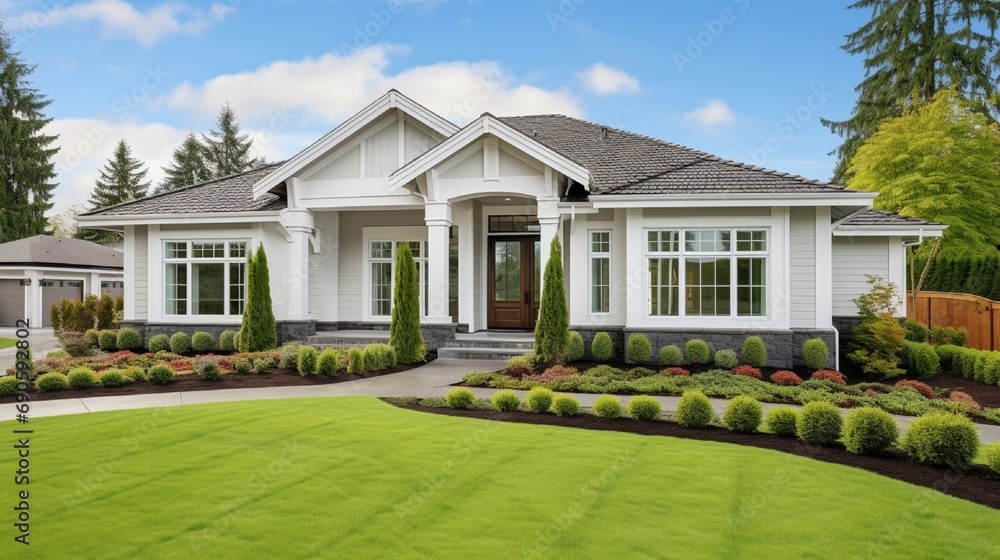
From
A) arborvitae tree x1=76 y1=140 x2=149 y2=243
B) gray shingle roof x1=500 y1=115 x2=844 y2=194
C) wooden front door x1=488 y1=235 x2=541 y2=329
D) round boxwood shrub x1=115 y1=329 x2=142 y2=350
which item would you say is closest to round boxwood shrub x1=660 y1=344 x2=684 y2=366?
gray shingle roof x1=500 y1=115 x2=844 y2=194

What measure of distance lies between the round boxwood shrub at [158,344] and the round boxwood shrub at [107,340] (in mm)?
1141

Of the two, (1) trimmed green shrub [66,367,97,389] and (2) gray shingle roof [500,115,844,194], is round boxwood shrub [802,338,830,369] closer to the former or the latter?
(2) gray shingle roof [500,115,844,194]

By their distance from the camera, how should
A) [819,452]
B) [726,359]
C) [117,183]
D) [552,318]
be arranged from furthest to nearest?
[117,183]
[726,359]
[552,318]
[819,452]

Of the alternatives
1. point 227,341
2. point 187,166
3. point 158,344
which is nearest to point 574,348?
point 227,341

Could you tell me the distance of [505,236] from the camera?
614 inches

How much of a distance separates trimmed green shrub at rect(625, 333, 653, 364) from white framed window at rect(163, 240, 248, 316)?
9460 millimetres

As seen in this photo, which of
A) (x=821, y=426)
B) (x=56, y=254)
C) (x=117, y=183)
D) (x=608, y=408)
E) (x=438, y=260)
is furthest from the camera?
(x=117, y=183)

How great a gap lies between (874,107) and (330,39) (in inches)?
988

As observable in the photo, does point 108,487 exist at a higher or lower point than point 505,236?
lower

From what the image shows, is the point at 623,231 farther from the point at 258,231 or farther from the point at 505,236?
the point at 258,231

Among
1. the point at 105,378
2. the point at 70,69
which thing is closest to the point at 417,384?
the point at 105,378

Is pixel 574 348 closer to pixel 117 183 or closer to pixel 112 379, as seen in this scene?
pixel 112 379

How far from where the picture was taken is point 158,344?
14930 millimetres

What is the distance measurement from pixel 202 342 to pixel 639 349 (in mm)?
10061
